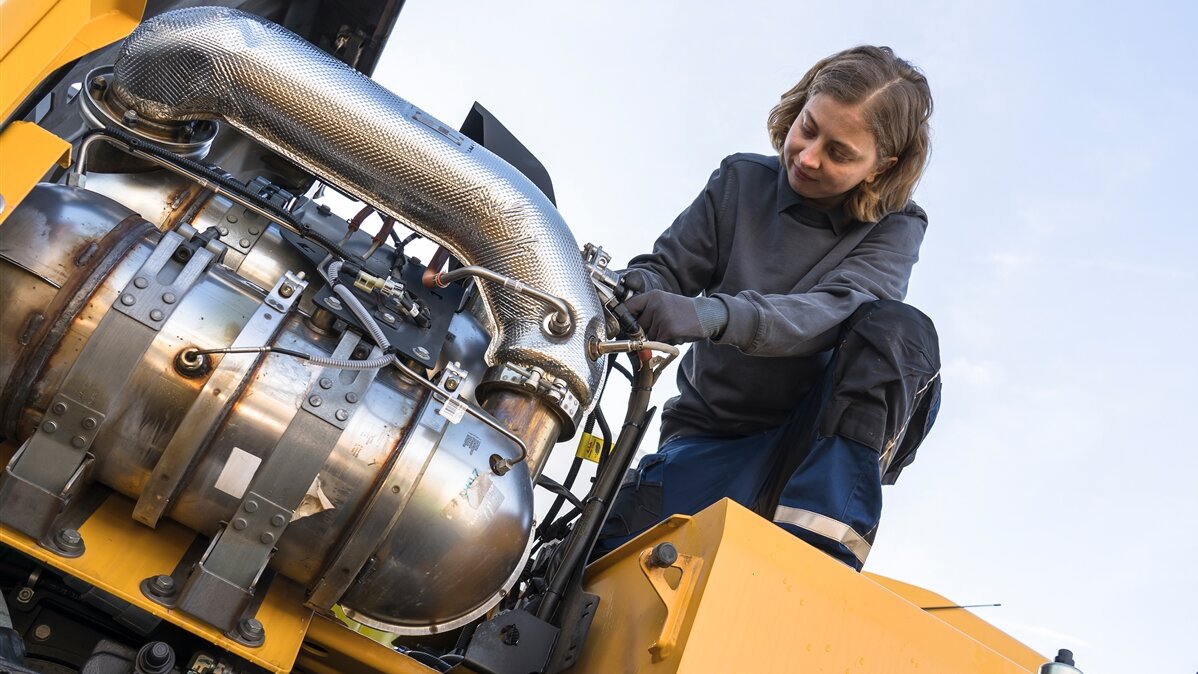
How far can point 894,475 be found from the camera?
258cm

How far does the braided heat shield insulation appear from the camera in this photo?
6.27 ft

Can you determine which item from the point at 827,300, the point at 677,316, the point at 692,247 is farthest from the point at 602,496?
the point at 692,247

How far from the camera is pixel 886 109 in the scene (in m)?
2.61

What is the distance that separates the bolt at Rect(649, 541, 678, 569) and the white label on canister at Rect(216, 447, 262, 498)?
2.16 ft

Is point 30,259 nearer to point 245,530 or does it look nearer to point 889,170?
point 245,530

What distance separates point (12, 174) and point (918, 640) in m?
1.65

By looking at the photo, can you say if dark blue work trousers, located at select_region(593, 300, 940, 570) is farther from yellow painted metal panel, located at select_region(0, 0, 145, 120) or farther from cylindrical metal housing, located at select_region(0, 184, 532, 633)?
yellow painted metal panel, located at select_region(0, 0, 145, 120)

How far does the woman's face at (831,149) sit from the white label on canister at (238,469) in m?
1.55

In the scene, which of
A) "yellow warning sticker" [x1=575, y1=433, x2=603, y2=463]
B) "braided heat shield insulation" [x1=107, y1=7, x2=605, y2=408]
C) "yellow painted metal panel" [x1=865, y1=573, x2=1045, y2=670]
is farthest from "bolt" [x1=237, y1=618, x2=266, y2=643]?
"yellow painted metal panel" [x1=865, y1=573, x2=1045, y2=670]

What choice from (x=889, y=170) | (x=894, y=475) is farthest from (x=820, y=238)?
(x=894, y=475)

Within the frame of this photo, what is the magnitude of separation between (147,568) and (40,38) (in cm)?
84

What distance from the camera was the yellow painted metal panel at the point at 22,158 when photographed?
1.55 m

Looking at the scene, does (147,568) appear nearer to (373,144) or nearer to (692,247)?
(373,144)

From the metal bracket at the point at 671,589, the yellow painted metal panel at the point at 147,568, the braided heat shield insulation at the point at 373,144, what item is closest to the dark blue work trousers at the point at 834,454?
the metal bracket at the point at 671,589
